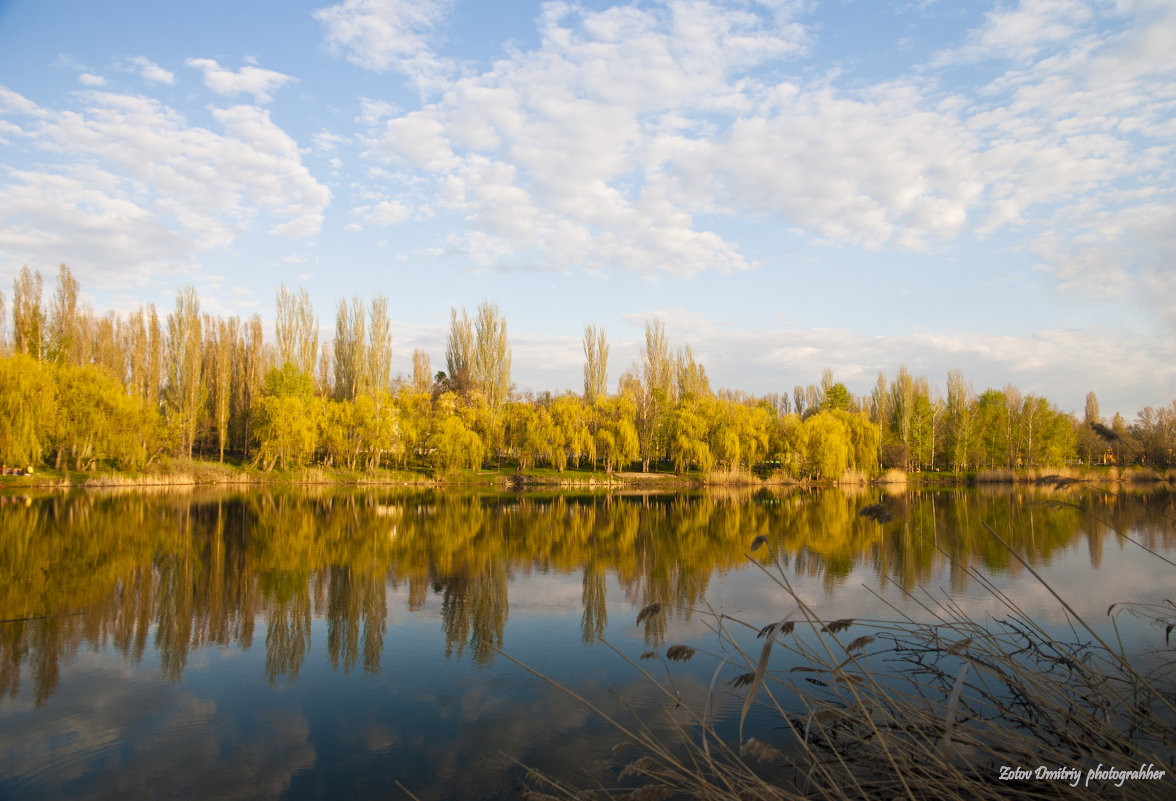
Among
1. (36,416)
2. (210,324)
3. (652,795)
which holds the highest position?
(210,324)

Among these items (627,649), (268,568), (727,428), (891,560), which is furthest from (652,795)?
(727,428)

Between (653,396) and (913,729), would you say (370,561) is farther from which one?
(653,396)

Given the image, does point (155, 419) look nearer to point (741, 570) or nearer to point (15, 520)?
point (15, 520)

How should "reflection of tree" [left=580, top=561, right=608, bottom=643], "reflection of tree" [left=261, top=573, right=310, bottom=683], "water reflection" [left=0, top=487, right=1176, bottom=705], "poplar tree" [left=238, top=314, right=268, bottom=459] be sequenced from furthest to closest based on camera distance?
1. "poplar tree" [left=238, top=314, right=268, bottom=459]
2. "reflection of tree" [left=580, top=561, right=608, bottom=643]
3. "water reflection" [left=0, top=487, right=1176, bottom=705]
4. "reflection of tree" [left=261, top=573, right=310, bottom=683]

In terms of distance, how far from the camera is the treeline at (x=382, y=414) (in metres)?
27.6

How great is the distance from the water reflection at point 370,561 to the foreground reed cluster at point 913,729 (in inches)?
28.1

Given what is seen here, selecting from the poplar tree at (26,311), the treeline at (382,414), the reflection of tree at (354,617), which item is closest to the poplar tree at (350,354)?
the treeline at (382,414)

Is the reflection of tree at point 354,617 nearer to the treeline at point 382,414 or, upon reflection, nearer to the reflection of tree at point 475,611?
the reflection of tree at point 475,611

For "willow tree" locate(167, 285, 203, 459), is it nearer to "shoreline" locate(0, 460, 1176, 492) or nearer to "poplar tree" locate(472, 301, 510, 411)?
"shoreline" locate(0, 460, 1176, 492)

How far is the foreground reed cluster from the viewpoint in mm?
2324

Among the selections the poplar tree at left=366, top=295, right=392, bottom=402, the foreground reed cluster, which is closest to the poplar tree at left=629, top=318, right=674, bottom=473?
the poplar tree at left=366, top=295, right=392, bottom=402

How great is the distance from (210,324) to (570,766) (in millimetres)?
44350

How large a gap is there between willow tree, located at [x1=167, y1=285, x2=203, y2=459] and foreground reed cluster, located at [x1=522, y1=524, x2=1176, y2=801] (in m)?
34.2

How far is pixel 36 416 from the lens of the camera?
2375 centimetres
